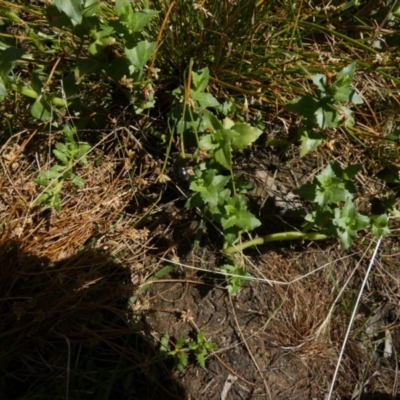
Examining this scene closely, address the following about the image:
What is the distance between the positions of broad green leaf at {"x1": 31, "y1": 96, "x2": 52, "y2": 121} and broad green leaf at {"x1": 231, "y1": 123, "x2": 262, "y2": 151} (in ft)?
1.93

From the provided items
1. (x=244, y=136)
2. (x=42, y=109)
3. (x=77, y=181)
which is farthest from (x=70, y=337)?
(x=244, y=136)

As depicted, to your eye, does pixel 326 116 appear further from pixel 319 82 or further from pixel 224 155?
pixel 224 155

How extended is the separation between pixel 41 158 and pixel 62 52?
1.20ft

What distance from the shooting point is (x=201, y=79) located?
1.72 meters

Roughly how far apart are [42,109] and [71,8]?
401mm

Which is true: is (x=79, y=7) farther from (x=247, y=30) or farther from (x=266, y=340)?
(x=266, y=340)

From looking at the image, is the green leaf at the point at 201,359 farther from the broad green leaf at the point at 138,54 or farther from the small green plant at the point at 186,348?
the broad green leaf at the point at 138,54

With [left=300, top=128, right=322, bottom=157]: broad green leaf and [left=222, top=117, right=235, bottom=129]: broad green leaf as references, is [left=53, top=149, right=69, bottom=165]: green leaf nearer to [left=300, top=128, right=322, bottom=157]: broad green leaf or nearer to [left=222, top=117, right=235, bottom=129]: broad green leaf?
[left=222, top=117, right=235, bottom=129]: broad green leaf

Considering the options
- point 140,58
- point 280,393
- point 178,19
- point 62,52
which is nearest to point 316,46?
point 178,19

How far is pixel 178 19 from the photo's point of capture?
1.81m

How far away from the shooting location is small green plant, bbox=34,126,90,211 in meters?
1.77

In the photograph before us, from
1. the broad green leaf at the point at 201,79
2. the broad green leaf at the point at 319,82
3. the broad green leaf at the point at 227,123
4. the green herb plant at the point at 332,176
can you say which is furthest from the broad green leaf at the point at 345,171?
the broad green leaf at the point at 201,79

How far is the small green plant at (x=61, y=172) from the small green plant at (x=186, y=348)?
0.56 meters

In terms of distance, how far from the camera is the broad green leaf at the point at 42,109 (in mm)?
1694
